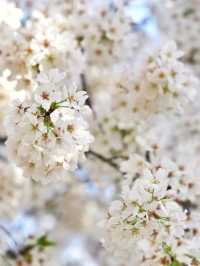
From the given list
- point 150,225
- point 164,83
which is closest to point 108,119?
point 164,83

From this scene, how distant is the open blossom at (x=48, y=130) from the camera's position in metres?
3.16

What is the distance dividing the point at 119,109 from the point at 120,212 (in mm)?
1996

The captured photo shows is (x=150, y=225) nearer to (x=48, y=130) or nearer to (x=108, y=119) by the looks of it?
(x=48, y=130)

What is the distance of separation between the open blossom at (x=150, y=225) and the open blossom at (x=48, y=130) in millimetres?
368

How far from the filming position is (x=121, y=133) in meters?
5.43

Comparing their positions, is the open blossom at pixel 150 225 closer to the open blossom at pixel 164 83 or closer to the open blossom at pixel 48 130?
the open blossom at pixel 48 130

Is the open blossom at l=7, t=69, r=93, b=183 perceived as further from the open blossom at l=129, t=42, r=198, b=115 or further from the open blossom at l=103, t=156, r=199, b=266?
the open blossom at l=129, t=42, r=198, b=115

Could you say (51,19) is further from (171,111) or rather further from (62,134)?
(62,134)

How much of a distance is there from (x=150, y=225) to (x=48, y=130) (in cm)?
72

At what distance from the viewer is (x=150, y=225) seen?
3232 mm

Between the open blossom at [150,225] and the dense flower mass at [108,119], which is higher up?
the dense flower mass at [108,119]

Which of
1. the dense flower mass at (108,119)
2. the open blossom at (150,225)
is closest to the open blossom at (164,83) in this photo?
the dense flower mass at (108,119)

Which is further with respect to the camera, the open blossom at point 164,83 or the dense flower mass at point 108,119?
the open blossom at point 164,83

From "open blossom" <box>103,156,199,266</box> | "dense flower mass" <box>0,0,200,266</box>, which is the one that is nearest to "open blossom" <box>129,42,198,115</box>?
"dense flower mass" <box>0,0,200,266</box>
